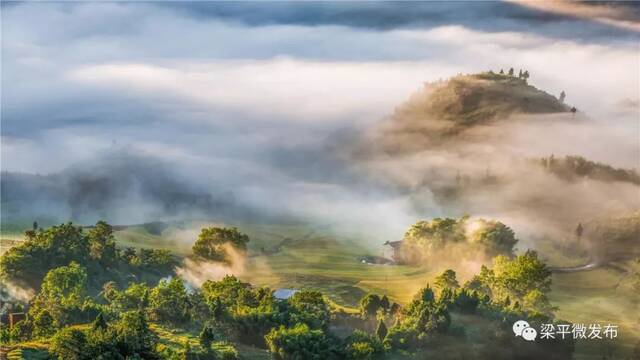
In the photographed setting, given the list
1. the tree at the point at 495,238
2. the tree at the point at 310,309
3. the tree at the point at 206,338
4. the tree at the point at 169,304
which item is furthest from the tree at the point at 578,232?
the tree at the point at 169,304

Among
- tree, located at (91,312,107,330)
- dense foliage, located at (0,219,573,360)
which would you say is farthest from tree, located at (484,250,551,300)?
tree, located at (91,312,107,330)

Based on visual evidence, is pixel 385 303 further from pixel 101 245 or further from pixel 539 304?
pixel 101 245

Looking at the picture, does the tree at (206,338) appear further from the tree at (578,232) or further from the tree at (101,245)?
the tree at (578,232)

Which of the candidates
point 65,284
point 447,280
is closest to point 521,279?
point 447,280

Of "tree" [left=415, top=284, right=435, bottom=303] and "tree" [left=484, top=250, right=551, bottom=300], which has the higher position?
"tree" [left=484, top=250, right=551, bottom=300]

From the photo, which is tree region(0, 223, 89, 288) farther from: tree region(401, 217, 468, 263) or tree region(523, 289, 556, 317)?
tree region(523, 289, 556, 317)

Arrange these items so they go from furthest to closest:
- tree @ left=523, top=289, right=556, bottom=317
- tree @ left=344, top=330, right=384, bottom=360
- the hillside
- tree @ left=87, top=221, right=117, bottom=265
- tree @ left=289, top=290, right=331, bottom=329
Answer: the hillside < tree @ left=87, top=221, right=117, bottom=265 < tree @ left=523, top=289, right=556, bottom=317 < tree @ left=289, top=290, right=331, bottom=329 < tree @ left=344, top=330, right=384, bottom=360

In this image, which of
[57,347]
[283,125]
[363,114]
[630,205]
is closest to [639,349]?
[630,205]
